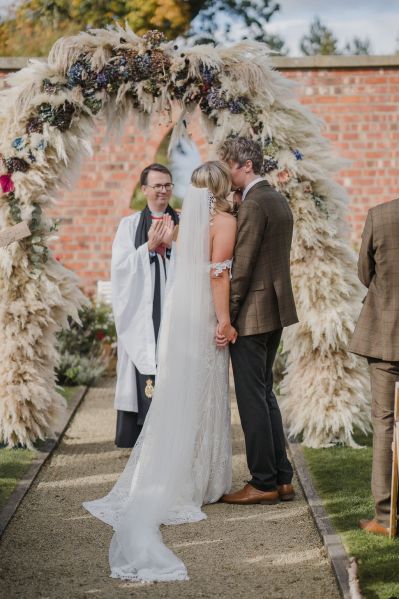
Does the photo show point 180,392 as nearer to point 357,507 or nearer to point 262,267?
point 262,267

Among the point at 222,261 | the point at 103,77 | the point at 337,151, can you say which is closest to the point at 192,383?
the point at 222,261

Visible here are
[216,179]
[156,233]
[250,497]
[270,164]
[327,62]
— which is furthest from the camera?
[327,62]

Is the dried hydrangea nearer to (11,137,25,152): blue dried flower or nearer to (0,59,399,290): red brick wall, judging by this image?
(11,137,25,152): blue dried flower

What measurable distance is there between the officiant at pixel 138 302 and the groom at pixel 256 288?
46.3 inches

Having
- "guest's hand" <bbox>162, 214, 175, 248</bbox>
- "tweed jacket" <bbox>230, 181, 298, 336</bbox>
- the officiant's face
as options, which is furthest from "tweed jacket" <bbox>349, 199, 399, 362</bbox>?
the officiant's face

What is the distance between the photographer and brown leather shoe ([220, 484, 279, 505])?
5.44 metres

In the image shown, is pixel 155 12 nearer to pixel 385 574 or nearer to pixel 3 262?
pixel 3 262

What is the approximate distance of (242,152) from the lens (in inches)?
207

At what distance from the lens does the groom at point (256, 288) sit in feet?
17.0

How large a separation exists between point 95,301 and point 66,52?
5190 millimetres

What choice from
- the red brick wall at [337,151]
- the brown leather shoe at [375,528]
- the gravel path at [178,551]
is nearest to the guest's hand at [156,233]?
the gravel path at [178,551]

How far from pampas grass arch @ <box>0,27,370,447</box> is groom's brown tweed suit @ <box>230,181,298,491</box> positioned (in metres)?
1.48

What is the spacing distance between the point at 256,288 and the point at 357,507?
4.71 feet

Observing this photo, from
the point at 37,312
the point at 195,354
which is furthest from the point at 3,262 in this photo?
the point at 195,354
